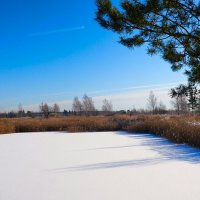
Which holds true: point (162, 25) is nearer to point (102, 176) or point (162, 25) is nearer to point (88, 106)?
point (102, 176)

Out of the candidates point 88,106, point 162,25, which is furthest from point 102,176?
point 88,106

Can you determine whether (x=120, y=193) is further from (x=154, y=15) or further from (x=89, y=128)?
(x=89, y=128)

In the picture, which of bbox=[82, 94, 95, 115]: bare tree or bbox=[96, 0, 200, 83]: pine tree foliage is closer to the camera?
bbox=[96, 0, 200, 83]: pine tree foliage

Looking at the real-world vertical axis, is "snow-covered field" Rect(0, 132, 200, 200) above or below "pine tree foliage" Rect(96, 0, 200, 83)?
below

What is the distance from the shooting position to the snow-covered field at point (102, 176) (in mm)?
3422

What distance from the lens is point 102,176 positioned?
14.1 feet

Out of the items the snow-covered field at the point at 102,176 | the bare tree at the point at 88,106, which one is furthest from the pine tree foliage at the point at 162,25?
the bare tree at the point at 88,106

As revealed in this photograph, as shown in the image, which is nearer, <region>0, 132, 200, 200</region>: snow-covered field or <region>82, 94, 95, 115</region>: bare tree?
<region>0, 132, 200, 200</region>: snow-covered field

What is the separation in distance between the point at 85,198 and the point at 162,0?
3.03 m

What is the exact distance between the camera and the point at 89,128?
1407cm

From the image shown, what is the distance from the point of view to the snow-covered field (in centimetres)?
342

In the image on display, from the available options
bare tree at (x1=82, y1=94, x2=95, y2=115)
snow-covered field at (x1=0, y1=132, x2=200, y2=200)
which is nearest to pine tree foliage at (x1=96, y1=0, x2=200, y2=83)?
snow-covered field at (x1=0, y1=132, x2=200, y2=200)

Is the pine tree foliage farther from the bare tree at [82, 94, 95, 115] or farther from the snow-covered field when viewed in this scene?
the bare tree at [82, 94, 95, 115]

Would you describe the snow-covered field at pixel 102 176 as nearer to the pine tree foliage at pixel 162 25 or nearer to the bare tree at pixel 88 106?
the pine tree foliage at pixel 162 25
